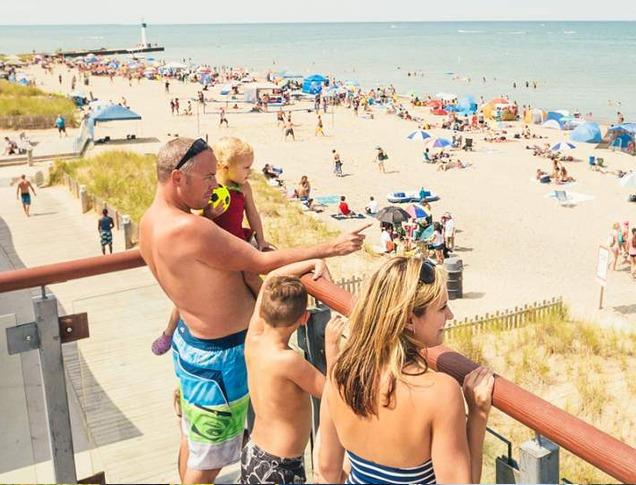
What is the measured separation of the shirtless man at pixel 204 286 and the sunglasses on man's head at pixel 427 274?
862 millimetres

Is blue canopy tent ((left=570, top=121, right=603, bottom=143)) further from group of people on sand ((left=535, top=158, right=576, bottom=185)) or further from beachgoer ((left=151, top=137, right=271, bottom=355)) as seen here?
beachgoer ((left=151, top=137, right=271, bottom=355))

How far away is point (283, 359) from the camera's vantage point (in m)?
2.51

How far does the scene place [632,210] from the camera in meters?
25.3

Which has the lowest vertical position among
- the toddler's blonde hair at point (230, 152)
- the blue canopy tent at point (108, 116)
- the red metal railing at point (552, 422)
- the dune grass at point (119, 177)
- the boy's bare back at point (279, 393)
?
the dune grass at point (119, 177)

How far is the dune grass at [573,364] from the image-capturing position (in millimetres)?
10359

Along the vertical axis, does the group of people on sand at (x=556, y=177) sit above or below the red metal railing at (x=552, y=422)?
below

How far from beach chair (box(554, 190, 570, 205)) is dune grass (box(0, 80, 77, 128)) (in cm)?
Result: 2672

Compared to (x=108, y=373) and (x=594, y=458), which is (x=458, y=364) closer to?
(x=594, y=458)

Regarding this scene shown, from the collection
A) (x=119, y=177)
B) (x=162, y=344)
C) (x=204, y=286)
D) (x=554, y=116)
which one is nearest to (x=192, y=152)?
(x=204, y=286)

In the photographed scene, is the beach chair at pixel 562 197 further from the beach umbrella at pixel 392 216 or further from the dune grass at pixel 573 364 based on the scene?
the dune grass at pixel 573 364

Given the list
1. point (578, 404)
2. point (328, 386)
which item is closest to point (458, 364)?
point (328, 386)

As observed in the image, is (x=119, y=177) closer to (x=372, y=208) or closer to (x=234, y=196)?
(x=372, y=208)

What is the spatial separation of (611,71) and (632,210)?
2911 inches

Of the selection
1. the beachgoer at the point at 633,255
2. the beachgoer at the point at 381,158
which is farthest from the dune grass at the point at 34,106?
the beachgoer at the point at 633,255
